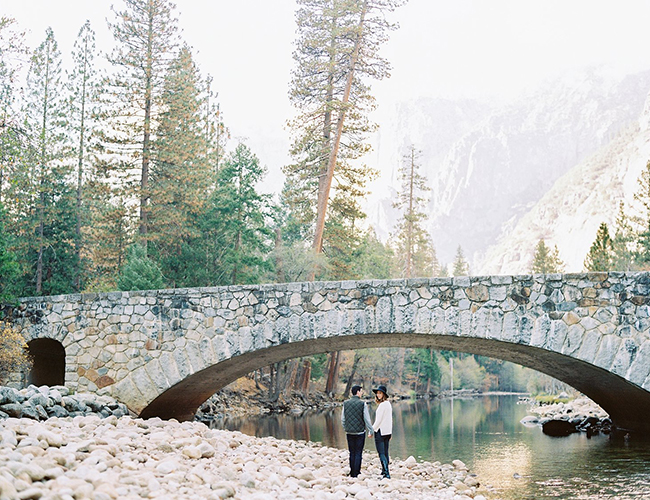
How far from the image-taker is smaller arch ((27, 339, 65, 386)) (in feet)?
57.2

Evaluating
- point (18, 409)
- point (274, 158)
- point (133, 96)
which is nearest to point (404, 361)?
point (133, 96)

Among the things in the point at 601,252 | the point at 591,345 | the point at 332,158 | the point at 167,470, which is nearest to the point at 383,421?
the point at 167,470

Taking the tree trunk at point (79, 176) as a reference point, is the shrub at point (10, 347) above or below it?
below

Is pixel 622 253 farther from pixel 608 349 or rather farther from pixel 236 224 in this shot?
pixel 608 349

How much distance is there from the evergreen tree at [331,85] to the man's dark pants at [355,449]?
14.2 meters

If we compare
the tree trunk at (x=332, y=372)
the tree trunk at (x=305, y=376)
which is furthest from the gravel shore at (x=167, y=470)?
the tree trunk at (x=332, y=372)

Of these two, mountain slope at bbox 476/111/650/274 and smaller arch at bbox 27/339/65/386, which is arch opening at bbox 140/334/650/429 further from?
mountain slope at bbox 476/111/650/274

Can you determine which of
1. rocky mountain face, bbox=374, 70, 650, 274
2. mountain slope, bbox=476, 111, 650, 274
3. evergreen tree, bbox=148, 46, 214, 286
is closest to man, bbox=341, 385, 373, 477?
evergreen tree, bbox=148, 46, 214, 286

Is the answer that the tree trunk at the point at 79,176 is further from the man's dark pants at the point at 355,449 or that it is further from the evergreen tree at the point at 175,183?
the man's dark pants at the point at 355,449

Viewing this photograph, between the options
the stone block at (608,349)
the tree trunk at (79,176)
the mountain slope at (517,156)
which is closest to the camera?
the stone block at (608,349)

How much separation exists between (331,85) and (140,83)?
6.86 metres

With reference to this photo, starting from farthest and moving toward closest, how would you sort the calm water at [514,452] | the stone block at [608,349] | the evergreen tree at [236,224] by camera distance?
1. the evergreen tree at [236,224]
2. the stone block at [608,349]
3. the calm water at [514,452]

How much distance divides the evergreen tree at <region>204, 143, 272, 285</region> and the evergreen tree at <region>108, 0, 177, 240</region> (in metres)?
2.63

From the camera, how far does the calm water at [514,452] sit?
34.3ft
